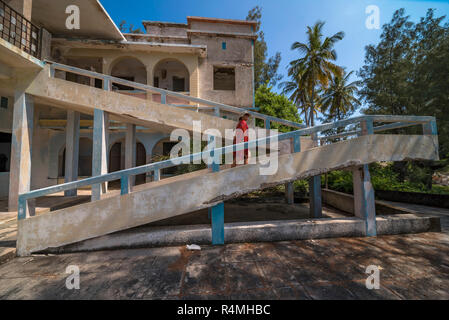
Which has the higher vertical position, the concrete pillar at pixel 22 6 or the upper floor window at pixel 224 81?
the upper floor window at pixel 224 81

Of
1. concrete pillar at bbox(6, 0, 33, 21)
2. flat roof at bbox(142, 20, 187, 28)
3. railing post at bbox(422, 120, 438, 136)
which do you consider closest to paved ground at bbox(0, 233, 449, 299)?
railing post at bbox(422, 120, 438, 136)

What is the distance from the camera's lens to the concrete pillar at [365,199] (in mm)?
4121

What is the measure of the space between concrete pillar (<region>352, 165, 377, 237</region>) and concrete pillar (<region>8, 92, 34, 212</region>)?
9.57 m

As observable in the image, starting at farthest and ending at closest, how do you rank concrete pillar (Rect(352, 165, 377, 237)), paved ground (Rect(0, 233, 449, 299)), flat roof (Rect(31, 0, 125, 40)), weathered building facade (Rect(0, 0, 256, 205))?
flat roof (Rect(31, 0, 125, 40)) → weathered building facade (Rect(0, 0, 256, 205)) → concrete pillar (Rect(352, 165, 377, 237)) → paved ground (Rect(0, 233, 449, 299))

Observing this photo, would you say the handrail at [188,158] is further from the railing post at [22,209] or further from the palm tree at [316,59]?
the palm tree at [316,59]

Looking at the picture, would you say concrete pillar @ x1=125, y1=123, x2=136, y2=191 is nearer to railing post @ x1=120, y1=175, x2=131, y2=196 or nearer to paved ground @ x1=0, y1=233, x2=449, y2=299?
railing post @ x1=120, y1=175, x2=131, y2=196

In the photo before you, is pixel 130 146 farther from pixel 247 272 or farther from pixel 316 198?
pixel 316 198

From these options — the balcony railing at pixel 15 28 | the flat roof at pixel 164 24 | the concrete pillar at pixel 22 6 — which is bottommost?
the balcony railing at pixel 15 28

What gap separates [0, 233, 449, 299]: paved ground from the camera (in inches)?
94.8

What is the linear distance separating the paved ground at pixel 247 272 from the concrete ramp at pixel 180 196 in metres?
0.43

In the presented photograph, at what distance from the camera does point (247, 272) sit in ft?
9.30

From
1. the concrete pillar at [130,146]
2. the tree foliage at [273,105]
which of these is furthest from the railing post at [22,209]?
the tree foliage at [273,105]
